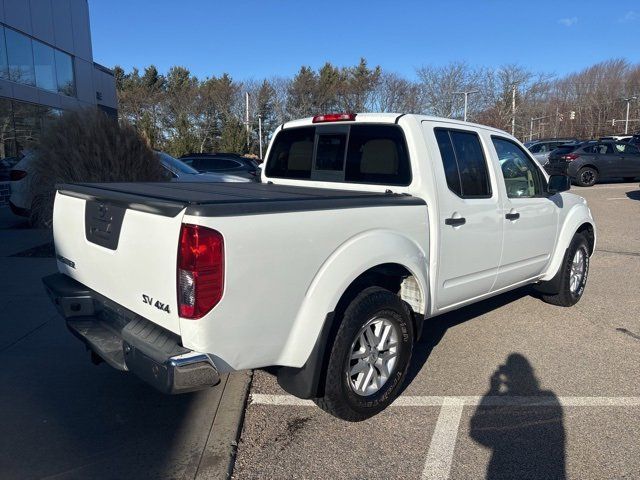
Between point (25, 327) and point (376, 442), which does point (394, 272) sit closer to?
point (376, 442)

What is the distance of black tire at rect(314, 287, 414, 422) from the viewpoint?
292 centimetres

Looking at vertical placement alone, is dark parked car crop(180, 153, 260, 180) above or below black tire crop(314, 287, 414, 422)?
above

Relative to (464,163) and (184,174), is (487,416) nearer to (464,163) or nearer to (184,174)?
(464,163)

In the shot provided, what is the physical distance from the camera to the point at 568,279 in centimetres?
532

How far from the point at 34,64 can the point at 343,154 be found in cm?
1593

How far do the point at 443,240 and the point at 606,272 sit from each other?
15.5 feet

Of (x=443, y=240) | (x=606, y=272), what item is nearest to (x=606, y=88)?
(x=606, y=272)

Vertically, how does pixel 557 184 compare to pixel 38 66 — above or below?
below

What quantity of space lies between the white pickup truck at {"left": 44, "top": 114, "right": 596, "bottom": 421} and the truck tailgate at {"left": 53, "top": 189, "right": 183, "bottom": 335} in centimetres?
1

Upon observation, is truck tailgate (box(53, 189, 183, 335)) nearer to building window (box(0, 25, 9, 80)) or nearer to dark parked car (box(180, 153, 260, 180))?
building window (box(0, 25, 9, 80))

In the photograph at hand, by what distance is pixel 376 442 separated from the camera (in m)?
3.02

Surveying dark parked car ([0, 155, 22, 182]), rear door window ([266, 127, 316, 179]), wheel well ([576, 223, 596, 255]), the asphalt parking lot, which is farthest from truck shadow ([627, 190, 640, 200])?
dark parked car ([0, 155, 22, 182])

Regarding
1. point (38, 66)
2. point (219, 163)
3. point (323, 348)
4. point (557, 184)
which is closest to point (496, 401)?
point (323, 348)

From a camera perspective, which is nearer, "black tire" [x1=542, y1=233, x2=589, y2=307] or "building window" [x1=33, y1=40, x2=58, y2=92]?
"black tire" [x1=542, y1=233, x2=589, y2=307]
